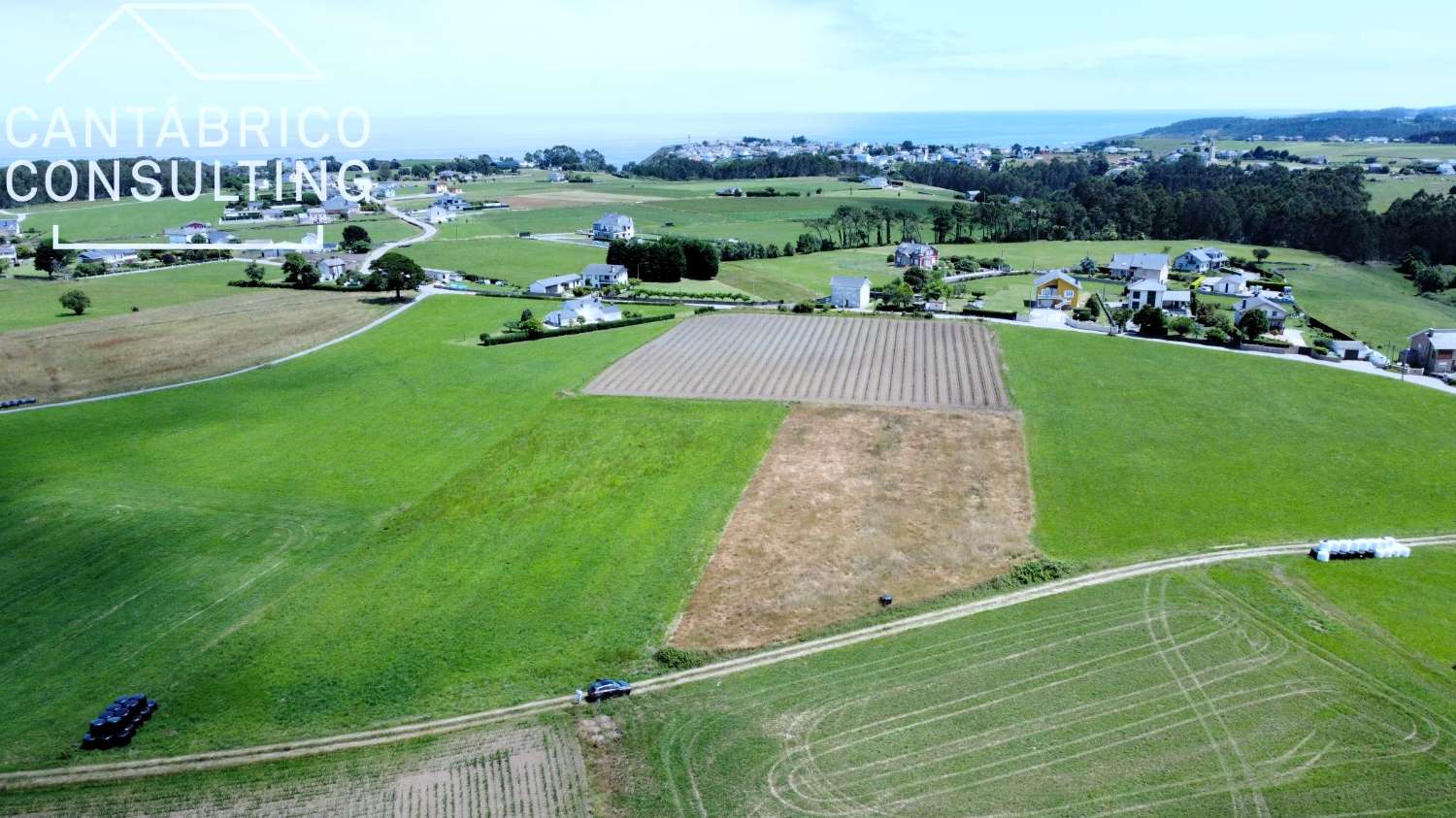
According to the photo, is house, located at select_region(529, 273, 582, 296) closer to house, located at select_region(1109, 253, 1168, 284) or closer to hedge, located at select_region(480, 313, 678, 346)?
hedge, located at select_region(480, 313, 678, 346)

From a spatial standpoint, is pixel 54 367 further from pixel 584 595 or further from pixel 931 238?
pixel 931 238

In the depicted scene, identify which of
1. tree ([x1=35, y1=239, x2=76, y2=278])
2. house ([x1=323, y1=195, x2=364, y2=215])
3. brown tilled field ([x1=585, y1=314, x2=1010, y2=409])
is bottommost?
brown tilled field ([x1=585, y1=314, x2=1010, y2=409])

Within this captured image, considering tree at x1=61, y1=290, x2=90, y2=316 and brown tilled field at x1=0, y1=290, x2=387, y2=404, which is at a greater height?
tree at x1=61, y1=290, x2=90, y2=316

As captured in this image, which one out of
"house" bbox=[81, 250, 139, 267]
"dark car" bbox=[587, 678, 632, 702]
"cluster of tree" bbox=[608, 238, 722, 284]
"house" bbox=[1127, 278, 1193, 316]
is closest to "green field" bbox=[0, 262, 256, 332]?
"house" bbox=[81, 250, 139, 267]

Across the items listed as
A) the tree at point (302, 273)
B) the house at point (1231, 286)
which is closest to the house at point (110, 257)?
the tree at point (302, 273)

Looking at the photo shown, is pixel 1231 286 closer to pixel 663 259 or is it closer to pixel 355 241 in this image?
pixel 663 259

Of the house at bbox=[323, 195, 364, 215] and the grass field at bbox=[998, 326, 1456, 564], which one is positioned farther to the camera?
the house at bbox=[323, 195, 364, 215]

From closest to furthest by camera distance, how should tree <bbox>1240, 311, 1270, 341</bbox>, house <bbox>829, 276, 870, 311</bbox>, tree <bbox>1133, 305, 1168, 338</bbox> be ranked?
tree <bbox>1240, 311, 1270, 341</bbox>
tree <bbox>1133, 305, 1168, 338</bbox>
house <bbox>829, 276, 870, 311</bbox>
